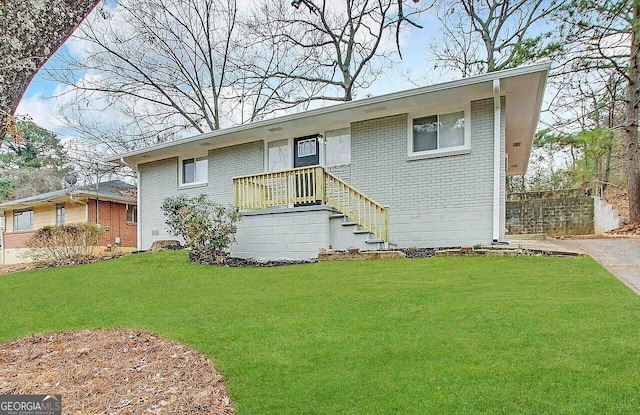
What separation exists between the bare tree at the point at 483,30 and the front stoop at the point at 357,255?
9538mm

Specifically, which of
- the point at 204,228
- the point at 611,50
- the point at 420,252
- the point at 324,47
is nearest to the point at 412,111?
the point at 420,252

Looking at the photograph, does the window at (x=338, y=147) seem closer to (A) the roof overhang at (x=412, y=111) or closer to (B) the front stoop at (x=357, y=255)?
(A) the roof overhang at (x=412, y=111)

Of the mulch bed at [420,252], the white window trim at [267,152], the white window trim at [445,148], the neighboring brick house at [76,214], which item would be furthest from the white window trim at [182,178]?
the neighboring brick house at [76,214]

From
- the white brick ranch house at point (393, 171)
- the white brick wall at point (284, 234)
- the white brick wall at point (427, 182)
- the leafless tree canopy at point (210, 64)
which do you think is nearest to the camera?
the white brick ranch house at point (393, 171)

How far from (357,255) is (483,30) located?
15.0 meters

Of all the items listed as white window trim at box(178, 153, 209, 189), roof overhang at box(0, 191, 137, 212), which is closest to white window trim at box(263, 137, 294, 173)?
white window trim at box(178, 153, 209, 189)

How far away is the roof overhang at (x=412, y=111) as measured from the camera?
24.2 feet

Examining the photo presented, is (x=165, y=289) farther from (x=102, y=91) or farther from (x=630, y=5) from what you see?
(x=102, y=91)

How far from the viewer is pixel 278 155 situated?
10.9 metres

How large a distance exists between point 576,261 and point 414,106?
177 inches

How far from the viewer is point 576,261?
607cm

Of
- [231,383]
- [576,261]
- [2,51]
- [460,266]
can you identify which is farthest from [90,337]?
[576,261]

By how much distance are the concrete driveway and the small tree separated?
24.0 ft

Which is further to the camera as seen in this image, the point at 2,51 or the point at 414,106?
the point at 414,106
